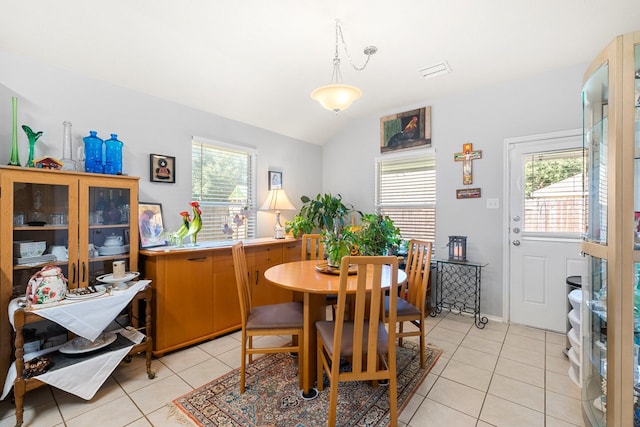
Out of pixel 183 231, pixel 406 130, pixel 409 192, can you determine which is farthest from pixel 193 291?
pixel 406 130

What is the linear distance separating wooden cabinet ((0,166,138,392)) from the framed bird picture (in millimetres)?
3200

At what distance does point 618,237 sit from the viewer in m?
1.43

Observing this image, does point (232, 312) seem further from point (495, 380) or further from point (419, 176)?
point (419, 176)

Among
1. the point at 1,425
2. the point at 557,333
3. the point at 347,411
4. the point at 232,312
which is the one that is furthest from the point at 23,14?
the point at 557,333

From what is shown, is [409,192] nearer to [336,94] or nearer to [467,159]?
[467,159]

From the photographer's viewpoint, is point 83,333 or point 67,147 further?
point 67,147

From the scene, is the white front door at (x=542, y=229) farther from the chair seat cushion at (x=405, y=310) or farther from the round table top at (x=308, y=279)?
the round table top at (x=308, y=279)

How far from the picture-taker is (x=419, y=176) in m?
4.02

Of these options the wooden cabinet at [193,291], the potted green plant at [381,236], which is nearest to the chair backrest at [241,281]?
the wooden cabinet at [193,291]

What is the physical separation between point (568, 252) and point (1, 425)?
15.7ft

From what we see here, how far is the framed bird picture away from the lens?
12.7ft

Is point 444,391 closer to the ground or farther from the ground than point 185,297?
closer to the ground

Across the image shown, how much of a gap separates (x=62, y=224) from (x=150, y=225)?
685mm

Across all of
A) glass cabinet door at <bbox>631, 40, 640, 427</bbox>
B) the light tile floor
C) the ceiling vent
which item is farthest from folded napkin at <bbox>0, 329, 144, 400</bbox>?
the ceiling vent
